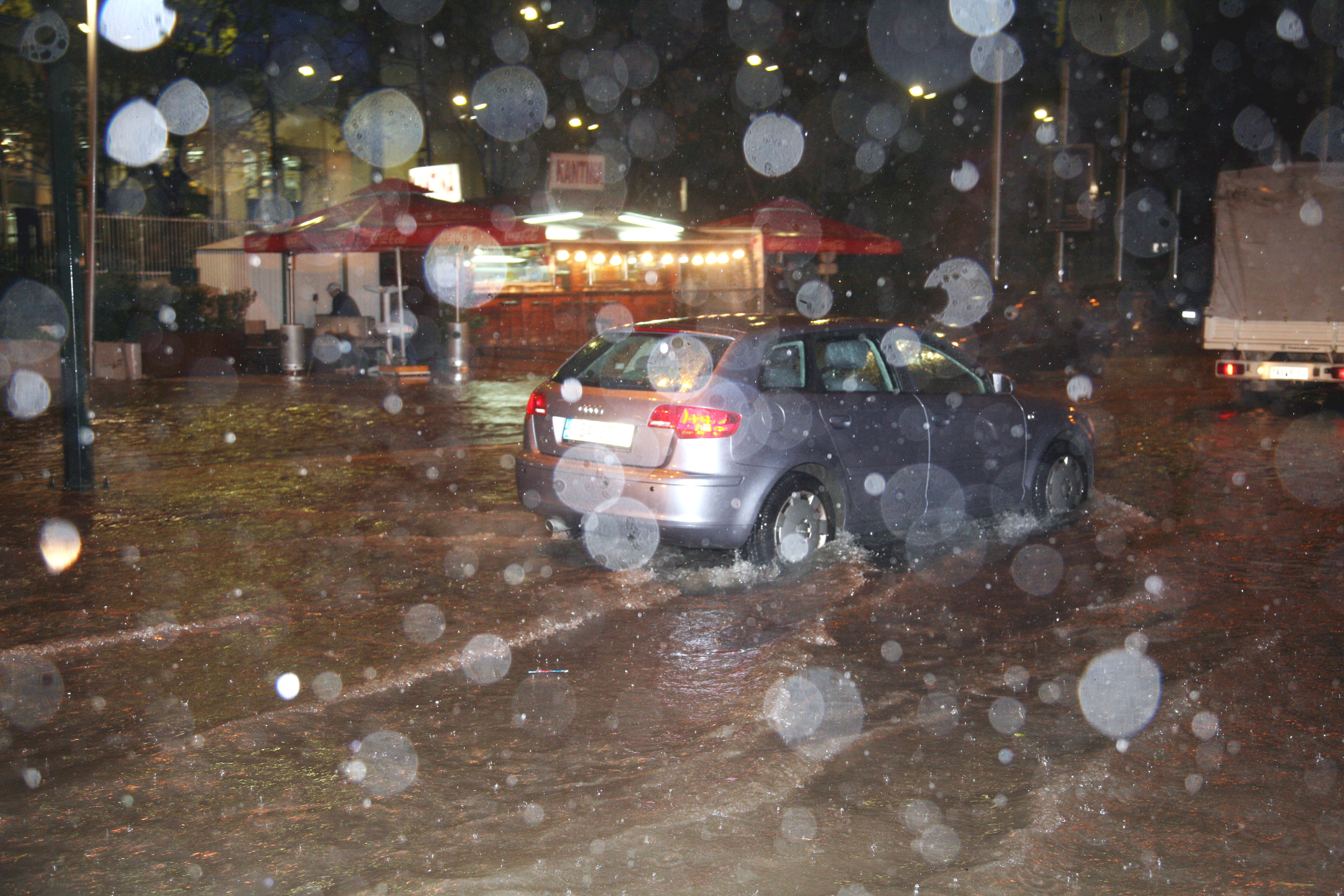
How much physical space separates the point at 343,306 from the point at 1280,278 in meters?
14.8

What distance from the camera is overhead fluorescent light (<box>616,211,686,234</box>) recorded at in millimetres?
25484

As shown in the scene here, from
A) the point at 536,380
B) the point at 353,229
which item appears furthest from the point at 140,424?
the point at 536,380

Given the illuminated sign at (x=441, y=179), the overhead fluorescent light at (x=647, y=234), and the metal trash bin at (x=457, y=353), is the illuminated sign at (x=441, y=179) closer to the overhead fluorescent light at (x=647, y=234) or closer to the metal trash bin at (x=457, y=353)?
the overhead fluorescent light at (x=647, y=234)

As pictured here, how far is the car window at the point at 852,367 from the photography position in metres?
7.28

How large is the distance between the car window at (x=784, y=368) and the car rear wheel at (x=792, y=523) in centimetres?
53

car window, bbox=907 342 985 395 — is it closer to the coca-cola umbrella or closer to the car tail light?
the car tail light

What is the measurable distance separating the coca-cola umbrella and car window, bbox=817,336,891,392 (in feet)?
36.4

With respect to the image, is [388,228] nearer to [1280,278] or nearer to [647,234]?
[647,234]

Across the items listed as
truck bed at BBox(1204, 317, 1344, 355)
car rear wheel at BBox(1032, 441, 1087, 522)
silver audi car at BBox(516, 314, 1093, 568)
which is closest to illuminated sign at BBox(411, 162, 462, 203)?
truck bed at BBox(1204, 317, 1344, 355)

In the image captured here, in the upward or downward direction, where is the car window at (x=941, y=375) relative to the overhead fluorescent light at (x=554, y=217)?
downward

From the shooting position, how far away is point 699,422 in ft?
21.6

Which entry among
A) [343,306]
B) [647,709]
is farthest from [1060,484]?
[343,306]

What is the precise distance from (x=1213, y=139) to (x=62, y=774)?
4793 cm

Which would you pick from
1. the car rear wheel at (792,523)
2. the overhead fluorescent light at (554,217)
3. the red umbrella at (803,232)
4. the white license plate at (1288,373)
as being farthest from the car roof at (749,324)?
the overhead fluorescent light at (554,217)
